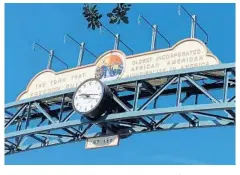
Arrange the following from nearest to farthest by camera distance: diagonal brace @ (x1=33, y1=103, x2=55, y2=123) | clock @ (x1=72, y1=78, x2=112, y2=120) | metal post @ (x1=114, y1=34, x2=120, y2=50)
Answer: clock @ (x1=72, y1=78, x2=112, y2=120), metal post @ (x1=114, y1=34, x2=120, y2=50), diagonal brace @ (x1=33, y1=103, x2=55, y2=123)

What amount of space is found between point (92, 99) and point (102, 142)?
3.56 feet

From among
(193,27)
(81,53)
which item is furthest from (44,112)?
(193,27)

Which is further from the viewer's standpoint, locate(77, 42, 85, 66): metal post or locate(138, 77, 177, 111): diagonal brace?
locate(77, 42, 85, 66): metal post

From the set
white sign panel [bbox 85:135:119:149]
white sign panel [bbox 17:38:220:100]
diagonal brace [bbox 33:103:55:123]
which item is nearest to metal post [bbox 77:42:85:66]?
white sign panel [bbox 17:38:220:100]

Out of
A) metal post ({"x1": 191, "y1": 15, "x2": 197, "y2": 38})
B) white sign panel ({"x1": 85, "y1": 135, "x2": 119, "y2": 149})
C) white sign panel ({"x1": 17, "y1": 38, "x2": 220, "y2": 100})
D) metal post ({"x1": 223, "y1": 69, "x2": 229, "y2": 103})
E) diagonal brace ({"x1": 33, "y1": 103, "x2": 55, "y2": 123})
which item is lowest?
white sign panel ({"x1": 85, "y1": 135, "x2": 119, "y2": 149})

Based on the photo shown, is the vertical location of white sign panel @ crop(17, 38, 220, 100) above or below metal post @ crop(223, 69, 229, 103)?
above

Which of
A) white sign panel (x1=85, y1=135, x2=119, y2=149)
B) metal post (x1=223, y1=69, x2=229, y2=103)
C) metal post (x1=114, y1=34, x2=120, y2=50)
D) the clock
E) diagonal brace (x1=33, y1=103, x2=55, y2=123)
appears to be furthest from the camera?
diagonal brace (x1=33, y1=103, x2=55, y2=123)

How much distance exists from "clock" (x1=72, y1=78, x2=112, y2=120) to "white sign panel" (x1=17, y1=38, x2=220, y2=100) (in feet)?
2.01

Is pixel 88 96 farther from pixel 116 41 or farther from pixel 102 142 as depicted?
pixel 116 41

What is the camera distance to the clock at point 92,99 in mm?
16219

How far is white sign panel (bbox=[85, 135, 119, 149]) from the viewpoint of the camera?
1590cm

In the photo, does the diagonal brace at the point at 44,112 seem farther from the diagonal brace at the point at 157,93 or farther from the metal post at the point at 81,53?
the diagonal brace at the point at 157,93

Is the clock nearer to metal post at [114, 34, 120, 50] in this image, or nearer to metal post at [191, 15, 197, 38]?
metal post at [114, 34, 120, 50]

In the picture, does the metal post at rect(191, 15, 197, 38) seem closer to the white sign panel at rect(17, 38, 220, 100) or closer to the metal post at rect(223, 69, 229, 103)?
the white sign panel at rect(17, 38, 220, 100)
